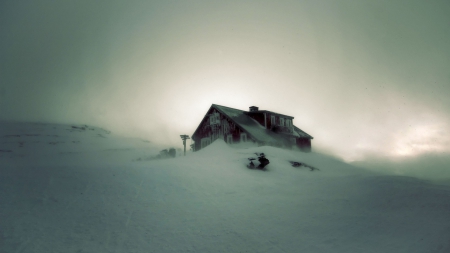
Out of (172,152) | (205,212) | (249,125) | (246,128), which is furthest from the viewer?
(172,152)

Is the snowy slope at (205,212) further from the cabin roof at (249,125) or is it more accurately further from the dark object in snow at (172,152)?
the dark object in snow at (172,152)

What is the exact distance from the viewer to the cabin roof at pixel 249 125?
31.8 metres

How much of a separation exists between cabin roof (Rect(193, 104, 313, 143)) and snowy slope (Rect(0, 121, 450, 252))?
1452cm

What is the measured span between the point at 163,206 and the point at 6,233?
223 inches

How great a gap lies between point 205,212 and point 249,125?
23637 mm

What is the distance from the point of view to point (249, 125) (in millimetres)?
34406

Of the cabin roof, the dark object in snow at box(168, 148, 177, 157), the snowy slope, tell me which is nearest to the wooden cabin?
the cabin roof

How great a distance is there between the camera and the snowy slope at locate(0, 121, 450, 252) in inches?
346

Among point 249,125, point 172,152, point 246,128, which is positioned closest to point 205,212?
point 246,128

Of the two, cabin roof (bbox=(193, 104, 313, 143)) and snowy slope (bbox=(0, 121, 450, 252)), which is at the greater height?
cabin roof (bbox=(193, 104, 313, 143))

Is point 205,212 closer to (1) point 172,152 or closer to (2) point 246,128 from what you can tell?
(2) point 246,128

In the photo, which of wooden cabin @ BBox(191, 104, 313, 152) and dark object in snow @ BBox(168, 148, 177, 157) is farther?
dark object in snow @ BBox(168, 148, 177, 157)

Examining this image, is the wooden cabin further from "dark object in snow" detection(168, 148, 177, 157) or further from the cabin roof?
"dark object in snow" detection(168, 148, 177, 157)

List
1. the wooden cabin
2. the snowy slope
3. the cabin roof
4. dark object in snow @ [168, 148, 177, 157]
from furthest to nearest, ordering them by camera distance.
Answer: dark object in snow @ [168, 148, 177, 157] < the wooden cabin < the cabin roof < the snowy slope
